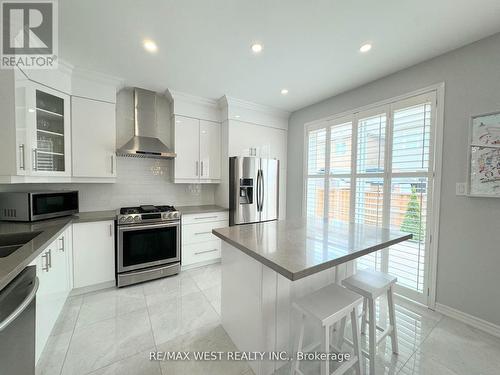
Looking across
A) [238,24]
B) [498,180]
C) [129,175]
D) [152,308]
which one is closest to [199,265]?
[152,308]

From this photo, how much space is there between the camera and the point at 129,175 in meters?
3.10

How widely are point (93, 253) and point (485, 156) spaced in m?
4.07

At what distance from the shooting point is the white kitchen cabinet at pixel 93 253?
2327 millimetres

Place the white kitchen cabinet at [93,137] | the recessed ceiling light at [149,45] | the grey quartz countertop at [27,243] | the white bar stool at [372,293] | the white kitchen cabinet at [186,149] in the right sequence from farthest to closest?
the white kitchen cabinet at [186,149] < the white kitchen cabinet at [93,137] < the recessed ceiling light at [149,45] < the white bar stool at [372,293] < the grey quartz countertop at [27,243]

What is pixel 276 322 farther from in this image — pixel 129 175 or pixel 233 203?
pixel 129 175

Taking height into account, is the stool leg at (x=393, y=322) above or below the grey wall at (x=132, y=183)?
below

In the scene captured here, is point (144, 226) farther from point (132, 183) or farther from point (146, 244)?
point (132, 183)

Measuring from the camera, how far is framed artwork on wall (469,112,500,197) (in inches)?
69.8

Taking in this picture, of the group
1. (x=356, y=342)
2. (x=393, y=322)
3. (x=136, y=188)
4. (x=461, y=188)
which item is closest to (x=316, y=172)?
(x=461, y=188)

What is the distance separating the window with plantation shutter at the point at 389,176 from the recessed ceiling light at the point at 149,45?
246 cm

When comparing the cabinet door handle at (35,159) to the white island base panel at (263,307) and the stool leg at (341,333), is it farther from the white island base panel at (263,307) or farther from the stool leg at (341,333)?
the stool leg at (341,333)

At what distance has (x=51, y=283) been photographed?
173 cm

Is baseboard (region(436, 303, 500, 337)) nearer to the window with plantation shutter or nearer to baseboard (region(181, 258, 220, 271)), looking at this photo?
the window with plantation shutter

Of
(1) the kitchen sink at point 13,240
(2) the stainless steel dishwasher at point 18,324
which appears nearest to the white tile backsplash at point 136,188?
(1) the kitchen sink at point 13,240
